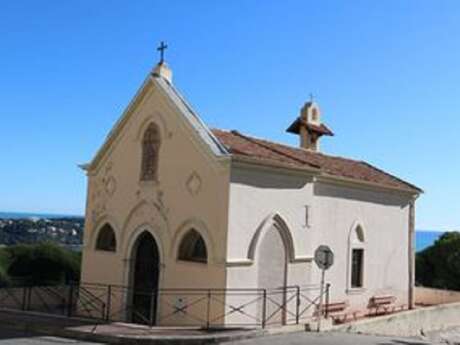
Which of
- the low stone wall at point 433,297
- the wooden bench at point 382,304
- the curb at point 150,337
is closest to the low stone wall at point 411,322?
the wooden bench at point 382,304

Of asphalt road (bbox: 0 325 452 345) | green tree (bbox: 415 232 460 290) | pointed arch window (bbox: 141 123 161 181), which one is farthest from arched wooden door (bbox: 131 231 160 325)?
green tree (bbox: 415 232 460 290)

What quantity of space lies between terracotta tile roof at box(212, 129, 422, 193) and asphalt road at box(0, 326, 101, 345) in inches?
260

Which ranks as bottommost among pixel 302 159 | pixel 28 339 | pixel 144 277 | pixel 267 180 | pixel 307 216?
pixel 28 339

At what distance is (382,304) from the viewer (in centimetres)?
2472

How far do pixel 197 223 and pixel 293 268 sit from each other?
11.2 feet

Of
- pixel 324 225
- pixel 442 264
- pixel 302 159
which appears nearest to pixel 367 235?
pixel 324 225

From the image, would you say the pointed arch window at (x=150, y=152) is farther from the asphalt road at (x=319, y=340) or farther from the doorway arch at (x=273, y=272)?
the asphalt road at (x=319, y=340)

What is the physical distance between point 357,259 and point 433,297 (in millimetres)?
9127

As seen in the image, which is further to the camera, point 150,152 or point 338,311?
point 338,311

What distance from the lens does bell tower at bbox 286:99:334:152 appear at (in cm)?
2864

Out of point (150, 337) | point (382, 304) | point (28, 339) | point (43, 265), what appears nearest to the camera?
point (150, 337)

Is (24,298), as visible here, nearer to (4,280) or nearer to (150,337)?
(4,280)

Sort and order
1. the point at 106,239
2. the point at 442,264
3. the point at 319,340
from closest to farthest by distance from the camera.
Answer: the point at 319,340, the point at 106,239, the point at 442,264

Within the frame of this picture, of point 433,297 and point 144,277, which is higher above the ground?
point 144,277
